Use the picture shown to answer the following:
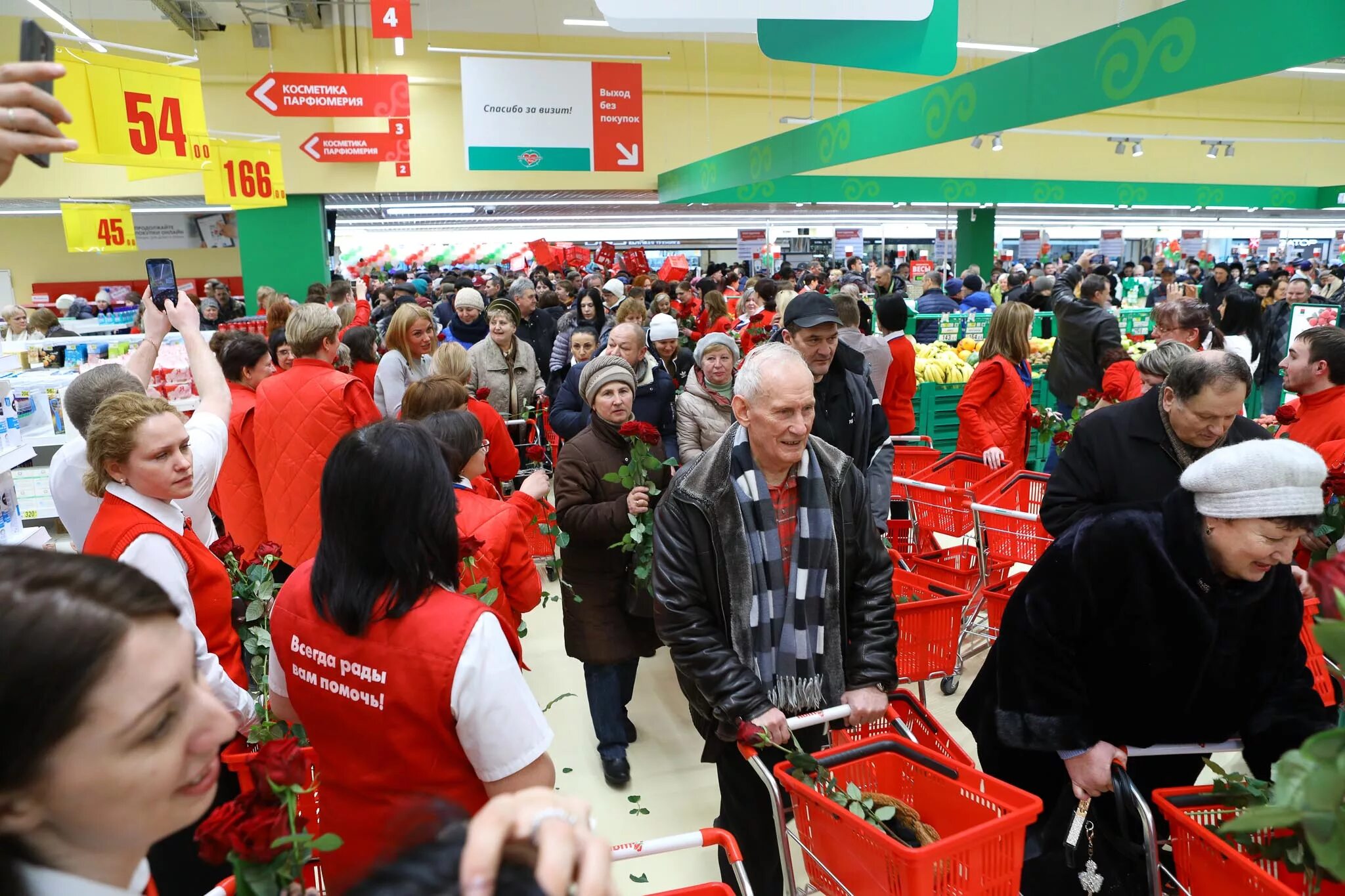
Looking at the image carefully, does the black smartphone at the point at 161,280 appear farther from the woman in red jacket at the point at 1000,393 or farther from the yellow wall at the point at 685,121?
the yellow wall at the point at 685,121

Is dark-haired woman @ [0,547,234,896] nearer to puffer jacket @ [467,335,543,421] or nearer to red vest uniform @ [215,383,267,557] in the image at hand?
red vest uniform @ [215,383,267,557]

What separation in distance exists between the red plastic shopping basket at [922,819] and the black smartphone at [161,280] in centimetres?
319

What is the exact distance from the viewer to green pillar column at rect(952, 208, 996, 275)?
20.0m

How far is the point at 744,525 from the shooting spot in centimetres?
249

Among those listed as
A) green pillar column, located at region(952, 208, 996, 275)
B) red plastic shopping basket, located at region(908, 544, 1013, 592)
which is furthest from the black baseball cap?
green pillar column, located at region(952, 208, 996, 275)

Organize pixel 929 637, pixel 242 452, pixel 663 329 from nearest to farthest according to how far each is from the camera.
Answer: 1. pixel 929 637
2. pixel 242 452
3. pixel 663 329

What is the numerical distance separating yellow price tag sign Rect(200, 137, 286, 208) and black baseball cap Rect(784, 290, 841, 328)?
29.2ft

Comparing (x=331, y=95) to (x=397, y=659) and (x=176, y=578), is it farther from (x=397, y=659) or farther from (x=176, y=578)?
(x=397, y=659)

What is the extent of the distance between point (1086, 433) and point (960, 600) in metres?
0.77

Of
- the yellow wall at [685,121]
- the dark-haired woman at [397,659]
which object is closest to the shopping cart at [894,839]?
the dark-haired woman at [397,659]

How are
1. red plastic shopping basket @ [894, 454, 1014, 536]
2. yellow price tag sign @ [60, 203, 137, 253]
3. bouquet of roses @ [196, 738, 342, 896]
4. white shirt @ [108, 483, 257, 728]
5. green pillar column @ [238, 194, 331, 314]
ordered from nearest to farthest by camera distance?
bouquet of roses @ [196, 738, 342, 896]
white shirt @ [108, 483, 257, 728]
red plastic shopping basket @ [894, 454, 1014, 536]
yellow price tag sign @ [60, 203, 137, 253]
green pillar column @ [238, 194, 331, 314]

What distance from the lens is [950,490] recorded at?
4523mm

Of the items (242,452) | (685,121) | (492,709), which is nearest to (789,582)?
(492,709)

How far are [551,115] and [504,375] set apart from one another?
4.89m
